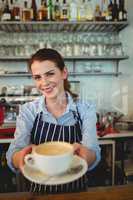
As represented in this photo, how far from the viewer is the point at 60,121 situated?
1247mm

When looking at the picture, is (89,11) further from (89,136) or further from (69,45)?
(89,136)

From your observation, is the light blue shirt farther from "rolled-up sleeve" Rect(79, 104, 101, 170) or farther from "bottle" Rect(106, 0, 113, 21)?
"bottle" Rect(106, 0, 113, 21)

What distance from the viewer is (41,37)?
2904 millimetres

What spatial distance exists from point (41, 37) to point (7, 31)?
0.33 metres

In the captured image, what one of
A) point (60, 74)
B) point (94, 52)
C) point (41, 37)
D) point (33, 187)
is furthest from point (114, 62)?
point (33, 187)

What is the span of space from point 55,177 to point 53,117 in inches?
17.8

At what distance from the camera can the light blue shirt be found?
1146mm

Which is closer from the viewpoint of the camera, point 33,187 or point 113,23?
point 33,187

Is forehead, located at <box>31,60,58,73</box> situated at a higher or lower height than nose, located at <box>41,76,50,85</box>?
higher

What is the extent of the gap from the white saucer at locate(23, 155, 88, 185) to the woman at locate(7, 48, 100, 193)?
251 millimetres

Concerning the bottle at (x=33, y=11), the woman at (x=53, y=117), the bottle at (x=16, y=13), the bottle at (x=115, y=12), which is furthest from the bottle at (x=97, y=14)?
the woman at (x=53, y=117)

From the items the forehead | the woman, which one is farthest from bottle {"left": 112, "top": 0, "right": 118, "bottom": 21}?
the forehead

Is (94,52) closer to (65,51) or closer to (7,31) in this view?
(65,51)

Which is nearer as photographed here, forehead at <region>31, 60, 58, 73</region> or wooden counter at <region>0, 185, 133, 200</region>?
wooden counter at <region>0, 185, 133, 200</region>
